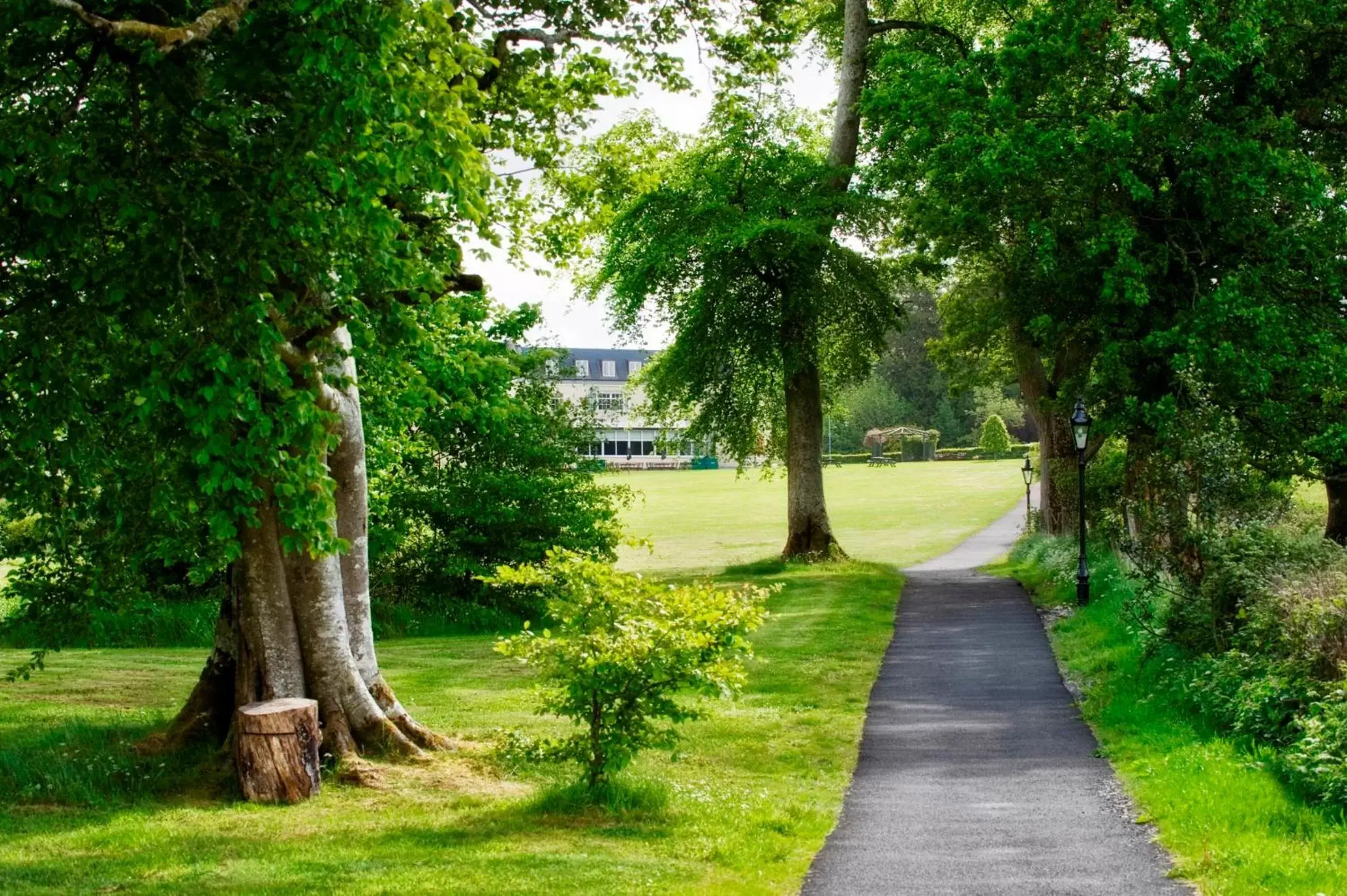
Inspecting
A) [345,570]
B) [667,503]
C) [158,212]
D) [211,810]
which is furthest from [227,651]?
[667,503]

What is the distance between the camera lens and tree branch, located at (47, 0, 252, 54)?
747 centimetres

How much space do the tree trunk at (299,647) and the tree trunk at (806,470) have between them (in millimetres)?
22284

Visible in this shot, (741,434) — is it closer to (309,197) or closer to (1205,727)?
(1205,727)

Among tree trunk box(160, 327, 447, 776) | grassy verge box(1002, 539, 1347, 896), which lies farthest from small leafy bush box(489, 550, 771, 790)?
grassy verge box(1002, 539, 1347, 896)

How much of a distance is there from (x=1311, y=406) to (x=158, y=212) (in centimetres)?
1899

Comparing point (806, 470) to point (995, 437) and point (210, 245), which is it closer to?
point (210, 245)

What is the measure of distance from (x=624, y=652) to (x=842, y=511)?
52.3 m

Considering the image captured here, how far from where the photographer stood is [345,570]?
11.5 m

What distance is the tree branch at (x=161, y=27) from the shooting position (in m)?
7.47

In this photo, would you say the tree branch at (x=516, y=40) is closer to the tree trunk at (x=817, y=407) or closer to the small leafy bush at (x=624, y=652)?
the small leafy bush at (x=624, y=652)

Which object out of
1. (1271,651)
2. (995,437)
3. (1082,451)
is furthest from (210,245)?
(995,437)

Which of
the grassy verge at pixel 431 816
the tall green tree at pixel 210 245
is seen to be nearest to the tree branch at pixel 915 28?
the grassy verge at pixel 431 816

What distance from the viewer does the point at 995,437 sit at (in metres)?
91.2

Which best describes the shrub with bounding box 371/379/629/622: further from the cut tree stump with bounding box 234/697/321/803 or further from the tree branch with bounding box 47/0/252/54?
the tree branch with bounding box 47/0/252/54
